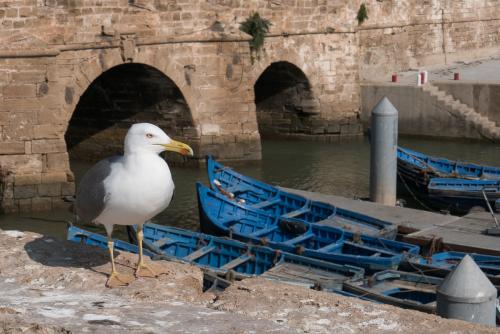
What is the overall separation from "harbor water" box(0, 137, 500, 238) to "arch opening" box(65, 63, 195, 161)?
550mm

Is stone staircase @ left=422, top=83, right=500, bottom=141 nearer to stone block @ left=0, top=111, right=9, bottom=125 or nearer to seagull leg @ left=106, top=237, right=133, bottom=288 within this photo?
stone block @ left=0, top=111, right=9, bottom=125

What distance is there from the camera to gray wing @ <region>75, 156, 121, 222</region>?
5.71 m

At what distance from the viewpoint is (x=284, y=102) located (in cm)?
2495

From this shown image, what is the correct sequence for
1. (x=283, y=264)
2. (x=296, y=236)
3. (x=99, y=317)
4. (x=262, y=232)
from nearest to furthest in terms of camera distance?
(x=99, y=317) < (x=283, y=264) < (x=262, y=232) < (x=296, y=236)

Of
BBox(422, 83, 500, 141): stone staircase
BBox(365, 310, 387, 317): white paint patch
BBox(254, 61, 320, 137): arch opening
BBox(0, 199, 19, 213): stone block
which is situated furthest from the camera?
BBox(254, 61, 320, 137): arch opening

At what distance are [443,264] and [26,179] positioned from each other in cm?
809

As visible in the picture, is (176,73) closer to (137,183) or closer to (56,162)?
(56,162)

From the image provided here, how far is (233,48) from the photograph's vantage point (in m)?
21.0

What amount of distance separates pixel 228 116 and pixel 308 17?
12.5ft

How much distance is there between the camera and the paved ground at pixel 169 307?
13.4 ft

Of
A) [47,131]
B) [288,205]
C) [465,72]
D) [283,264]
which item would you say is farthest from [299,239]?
[465,72]

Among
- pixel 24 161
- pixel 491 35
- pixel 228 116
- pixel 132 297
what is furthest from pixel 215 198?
pixel 491 35

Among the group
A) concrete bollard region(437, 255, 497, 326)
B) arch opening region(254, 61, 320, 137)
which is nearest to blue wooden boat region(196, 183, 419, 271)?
concrete bollard region(437, 255, 497, 326)

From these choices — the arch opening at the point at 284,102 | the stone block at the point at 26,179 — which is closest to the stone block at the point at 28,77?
the stone block at the point at 26,179
